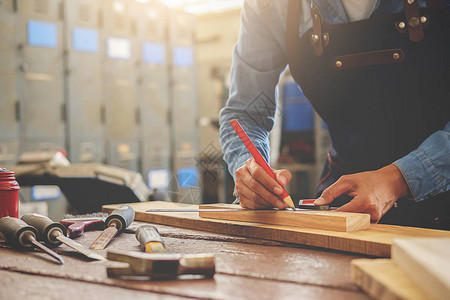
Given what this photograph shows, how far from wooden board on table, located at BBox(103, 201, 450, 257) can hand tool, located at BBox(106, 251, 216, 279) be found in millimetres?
329

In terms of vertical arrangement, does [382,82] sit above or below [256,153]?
above

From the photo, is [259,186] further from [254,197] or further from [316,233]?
[316,233]

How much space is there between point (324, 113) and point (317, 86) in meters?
0.11

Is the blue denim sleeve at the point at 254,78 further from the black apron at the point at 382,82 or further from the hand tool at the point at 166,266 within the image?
the hand tool at the point at 166,266

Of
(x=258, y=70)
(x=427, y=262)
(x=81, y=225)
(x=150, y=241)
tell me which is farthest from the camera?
(x=258, y=70)

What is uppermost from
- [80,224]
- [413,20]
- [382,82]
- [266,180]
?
[413,20]

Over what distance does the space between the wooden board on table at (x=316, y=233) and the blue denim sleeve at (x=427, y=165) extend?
5.1 inches

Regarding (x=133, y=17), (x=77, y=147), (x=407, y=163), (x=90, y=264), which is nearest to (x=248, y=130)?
(x=407, y=163)

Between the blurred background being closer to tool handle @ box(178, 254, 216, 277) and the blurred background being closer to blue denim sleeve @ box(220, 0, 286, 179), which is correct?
blue denim sleeve @ box(220, 0, 286, 179)

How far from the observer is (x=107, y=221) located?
1.12 metres

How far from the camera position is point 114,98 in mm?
4879

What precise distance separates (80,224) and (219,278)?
1.92ft

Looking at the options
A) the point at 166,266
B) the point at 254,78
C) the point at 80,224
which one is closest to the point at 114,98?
the point at 254,78

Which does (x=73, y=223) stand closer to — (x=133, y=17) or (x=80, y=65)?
(x=80, y=65)
